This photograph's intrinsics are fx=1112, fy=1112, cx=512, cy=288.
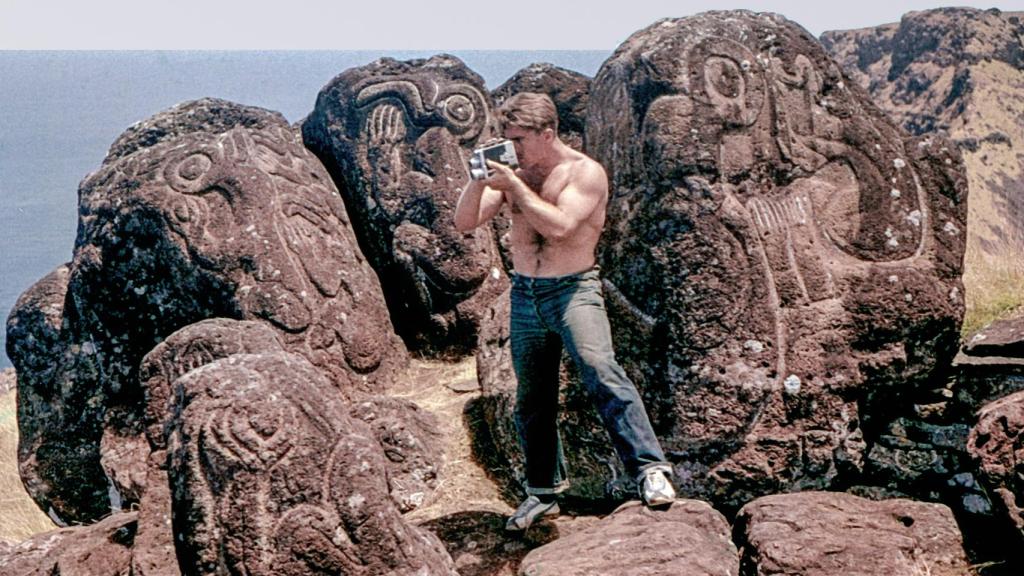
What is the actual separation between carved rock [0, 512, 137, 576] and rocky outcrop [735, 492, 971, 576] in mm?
2942

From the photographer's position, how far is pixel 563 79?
36.8 ft

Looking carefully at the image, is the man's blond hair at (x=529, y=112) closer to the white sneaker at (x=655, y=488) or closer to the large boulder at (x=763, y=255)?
the large boulder at (x=763, y=255)

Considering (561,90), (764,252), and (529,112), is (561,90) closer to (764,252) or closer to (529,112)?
(764,252)

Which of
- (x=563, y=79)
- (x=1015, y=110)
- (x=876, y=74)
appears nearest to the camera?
(x=563, y=79)

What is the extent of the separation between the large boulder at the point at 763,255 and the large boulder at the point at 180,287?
7.78ft

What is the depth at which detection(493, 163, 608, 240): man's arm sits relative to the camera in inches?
207

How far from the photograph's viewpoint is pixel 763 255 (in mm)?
6430

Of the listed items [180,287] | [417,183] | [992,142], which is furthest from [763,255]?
[992,142]

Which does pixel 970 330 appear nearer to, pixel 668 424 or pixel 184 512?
pixel 668 424

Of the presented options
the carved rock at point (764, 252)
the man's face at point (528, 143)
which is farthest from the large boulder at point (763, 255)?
the man's face at point (528, 143)

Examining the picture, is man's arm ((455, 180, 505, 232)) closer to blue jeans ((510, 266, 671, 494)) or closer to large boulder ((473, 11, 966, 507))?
blue jeans ((510, 266, 671, 494))

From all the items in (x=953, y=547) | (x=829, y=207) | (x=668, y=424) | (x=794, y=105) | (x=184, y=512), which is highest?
(x=794, y=105)

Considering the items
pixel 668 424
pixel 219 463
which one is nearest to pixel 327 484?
pixel 219 463

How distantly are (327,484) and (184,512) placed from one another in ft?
1.88
